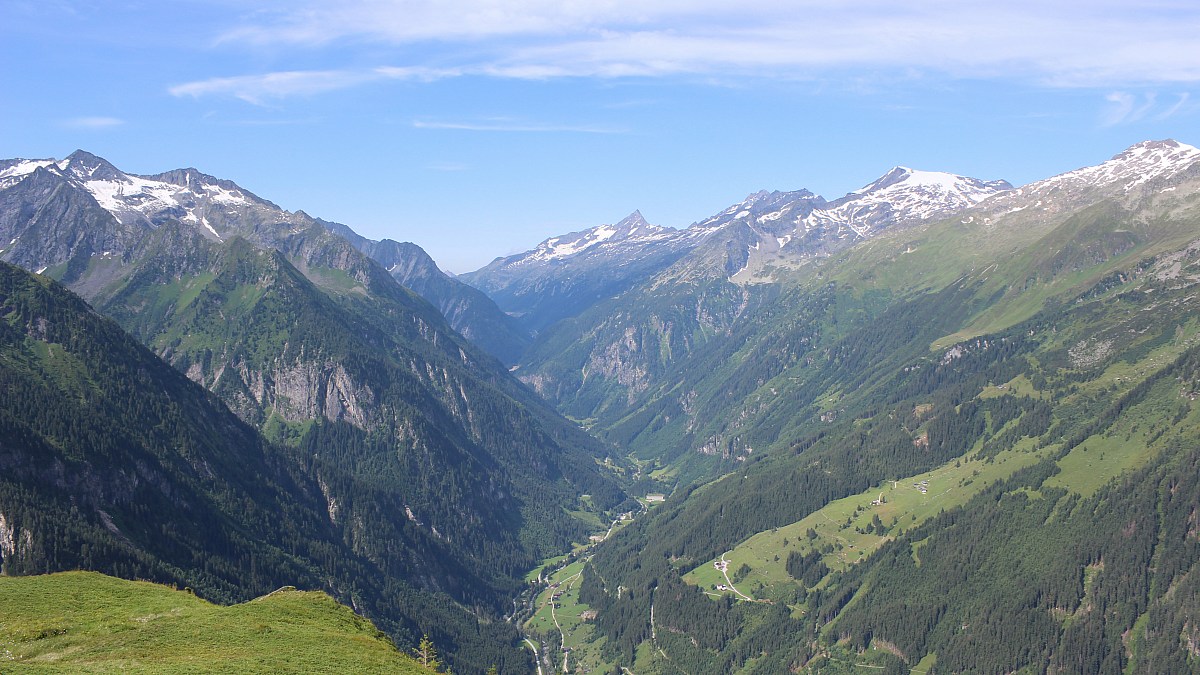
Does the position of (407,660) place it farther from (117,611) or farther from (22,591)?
(22,591)

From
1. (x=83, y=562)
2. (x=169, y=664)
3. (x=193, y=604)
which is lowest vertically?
(x=83, y=562)

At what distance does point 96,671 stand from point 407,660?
3951 centimetres

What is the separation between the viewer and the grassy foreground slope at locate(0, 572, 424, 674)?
322ft

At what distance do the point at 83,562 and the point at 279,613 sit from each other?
89580 mm

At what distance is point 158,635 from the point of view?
10944cm

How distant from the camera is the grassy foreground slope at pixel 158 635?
9812cm

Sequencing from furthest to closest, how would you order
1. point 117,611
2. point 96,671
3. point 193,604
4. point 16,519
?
Answer: point 16,519 → point 193,604 → point 117,611 → point 96,671

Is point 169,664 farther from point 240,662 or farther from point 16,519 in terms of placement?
point 16,519

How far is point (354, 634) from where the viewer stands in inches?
5276

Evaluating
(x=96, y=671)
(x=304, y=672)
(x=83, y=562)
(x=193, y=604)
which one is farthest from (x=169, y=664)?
(x=83, y=562)

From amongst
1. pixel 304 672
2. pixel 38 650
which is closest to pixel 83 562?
pixel 38 650

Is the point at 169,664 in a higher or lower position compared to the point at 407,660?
higher

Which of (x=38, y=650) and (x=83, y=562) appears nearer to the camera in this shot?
(x=38, y=650)

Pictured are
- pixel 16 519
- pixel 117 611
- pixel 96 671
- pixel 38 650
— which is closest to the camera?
pixel 96 671
